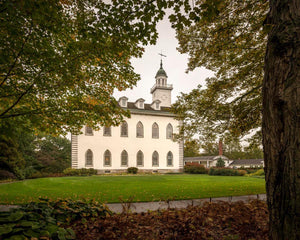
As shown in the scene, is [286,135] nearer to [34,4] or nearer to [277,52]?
[277,52]

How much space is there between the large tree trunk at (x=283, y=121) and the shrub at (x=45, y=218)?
9.74 feet

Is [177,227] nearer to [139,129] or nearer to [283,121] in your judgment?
[283,121]

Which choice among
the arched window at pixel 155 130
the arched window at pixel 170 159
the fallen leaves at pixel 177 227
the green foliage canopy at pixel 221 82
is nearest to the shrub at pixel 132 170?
the arched window at pixel 170 159

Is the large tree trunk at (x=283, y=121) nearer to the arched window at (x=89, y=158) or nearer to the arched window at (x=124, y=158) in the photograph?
the arched window at (x=89, y=158)

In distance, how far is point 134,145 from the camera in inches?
1173

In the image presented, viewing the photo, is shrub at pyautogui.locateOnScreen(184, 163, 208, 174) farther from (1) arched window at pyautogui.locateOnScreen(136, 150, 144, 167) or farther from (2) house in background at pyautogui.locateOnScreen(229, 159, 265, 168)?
(2) house in background at pyautogui.locateOnScreen(229, 159, 265, 168)

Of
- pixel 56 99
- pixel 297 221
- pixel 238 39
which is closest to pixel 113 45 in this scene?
pixel 56 99

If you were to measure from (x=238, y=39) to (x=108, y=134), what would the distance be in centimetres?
2466

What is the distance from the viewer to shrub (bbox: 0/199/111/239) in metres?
2.37

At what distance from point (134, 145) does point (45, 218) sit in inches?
1058

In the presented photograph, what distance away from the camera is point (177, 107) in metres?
8.06

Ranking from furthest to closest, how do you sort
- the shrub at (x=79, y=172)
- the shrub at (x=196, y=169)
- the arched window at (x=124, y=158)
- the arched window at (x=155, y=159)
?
the arched window at (x=155, y=159) → the shrub at (x=196, y=169) → the arched window at (x=124, y=158) → the shrub at (x=79, y=172)

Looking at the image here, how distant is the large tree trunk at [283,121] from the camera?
2.26m

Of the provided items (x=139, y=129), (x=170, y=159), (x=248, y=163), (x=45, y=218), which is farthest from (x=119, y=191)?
(x=248, y=163)
